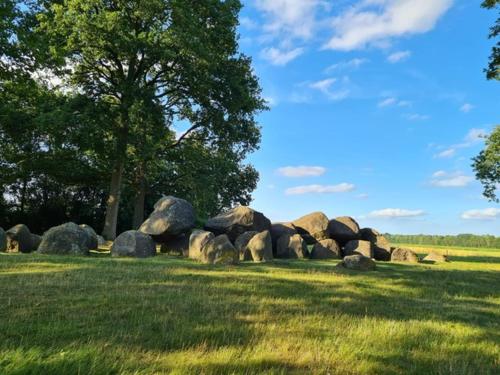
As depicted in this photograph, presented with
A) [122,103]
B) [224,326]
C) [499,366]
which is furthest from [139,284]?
[122,103]

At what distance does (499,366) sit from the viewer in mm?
4879

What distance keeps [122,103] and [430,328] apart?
2431cm

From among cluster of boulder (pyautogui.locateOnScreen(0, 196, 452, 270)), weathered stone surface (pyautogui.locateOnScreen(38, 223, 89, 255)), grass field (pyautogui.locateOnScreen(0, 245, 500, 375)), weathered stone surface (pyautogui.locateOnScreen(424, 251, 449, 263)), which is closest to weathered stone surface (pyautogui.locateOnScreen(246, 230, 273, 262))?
cluster of boulder (pyautogui.locateOnScreen(0, 196, 452, 270))

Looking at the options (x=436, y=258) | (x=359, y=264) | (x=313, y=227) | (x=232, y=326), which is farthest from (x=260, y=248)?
(x=232, y=326)

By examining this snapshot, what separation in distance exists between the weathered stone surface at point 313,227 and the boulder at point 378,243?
2486mm

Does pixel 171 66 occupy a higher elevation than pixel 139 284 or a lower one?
higher

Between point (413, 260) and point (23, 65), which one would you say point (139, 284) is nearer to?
point (413, 260)

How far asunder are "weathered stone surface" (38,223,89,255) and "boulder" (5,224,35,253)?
1.86 meters

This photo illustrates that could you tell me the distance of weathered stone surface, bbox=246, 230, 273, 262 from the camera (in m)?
17.8

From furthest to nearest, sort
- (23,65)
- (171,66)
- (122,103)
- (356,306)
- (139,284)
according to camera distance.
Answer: (171,66), (122,103), (23,65), (139,284), (356,306)

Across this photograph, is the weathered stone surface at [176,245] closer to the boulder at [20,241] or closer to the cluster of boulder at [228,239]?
the cluster of boulder at [228,239]

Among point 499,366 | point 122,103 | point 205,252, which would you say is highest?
point 122,103

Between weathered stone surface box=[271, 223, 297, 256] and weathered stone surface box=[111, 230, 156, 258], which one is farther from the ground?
weathered stone surface box=[271, 223, 297, 256]

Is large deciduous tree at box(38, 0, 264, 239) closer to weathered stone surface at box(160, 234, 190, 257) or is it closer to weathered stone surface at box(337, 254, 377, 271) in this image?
weathered stone surface at box(160, 234, 190, 257)
